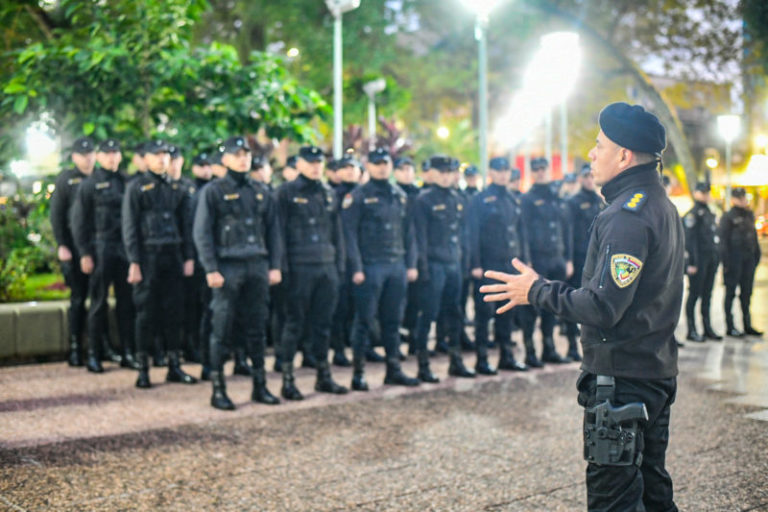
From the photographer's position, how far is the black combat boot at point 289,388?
8.19m

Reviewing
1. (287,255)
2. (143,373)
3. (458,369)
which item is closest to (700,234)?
(458,369)

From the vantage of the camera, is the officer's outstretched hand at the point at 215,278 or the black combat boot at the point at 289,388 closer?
the officer's outstretched hand at the point at 215,278

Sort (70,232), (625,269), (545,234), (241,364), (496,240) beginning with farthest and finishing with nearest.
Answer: (545,234) → (70,232) → (496,240) → (241,364) → (625,269)

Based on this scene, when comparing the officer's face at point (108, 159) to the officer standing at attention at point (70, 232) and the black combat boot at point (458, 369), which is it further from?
the black combat boot at point (458, 369)

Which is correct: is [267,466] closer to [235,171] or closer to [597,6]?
[235,171]

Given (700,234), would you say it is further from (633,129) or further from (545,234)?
(633,129)

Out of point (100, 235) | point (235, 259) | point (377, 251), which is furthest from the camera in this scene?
point (100, 235)

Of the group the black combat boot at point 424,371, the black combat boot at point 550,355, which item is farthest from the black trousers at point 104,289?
the black combat boot at point 550,355

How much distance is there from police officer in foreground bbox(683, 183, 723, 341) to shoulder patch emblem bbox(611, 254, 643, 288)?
938 centimetres

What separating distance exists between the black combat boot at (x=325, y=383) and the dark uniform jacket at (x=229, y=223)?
3.60ft

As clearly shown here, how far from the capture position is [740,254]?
12.6 metres

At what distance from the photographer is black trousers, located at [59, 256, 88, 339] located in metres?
9.96

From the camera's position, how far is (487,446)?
21.0ft

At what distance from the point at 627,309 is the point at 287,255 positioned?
533cm
